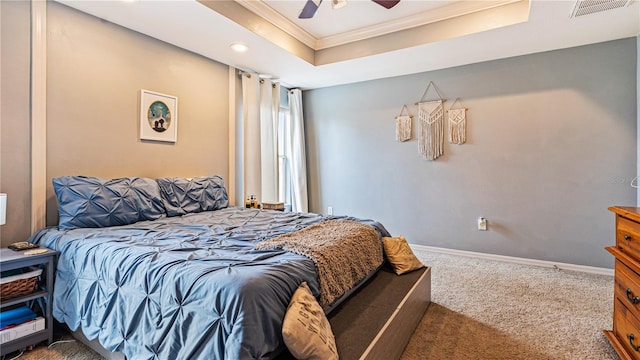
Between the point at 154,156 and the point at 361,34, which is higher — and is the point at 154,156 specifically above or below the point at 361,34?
below

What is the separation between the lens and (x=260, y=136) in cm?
429

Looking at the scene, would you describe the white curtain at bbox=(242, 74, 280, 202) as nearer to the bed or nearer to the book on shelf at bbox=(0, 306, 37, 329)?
the bed

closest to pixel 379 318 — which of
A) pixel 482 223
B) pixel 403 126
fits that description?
pixel 482 223

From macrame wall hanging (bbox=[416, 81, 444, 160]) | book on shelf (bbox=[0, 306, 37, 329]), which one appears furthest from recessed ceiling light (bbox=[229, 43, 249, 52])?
book on shelf (bbox=[0, 306, 37, 329])

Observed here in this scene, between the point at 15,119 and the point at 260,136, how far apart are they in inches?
97.3

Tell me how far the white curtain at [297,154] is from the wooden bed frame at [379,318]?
270 cm

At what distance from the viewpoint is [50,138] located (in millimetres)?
2402

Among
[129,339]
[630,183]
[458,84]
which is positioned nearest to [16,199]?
[129,339]

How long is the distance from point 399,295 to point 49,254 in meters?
2.16

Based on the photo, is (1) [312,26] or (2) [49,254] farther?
(1) [312,26]

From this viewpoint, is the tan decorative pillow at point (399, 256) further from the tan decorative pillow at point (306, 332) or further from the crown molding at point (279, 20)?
the crown molding at point (279, 20)

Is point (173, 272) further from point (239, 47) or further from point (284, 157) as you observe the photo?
point (284, 157)

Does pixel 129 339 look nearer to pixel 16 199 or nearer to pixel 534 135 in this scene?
pixel 16 199

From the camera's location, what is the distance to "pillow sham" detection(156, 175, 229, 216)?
9.53 ft
